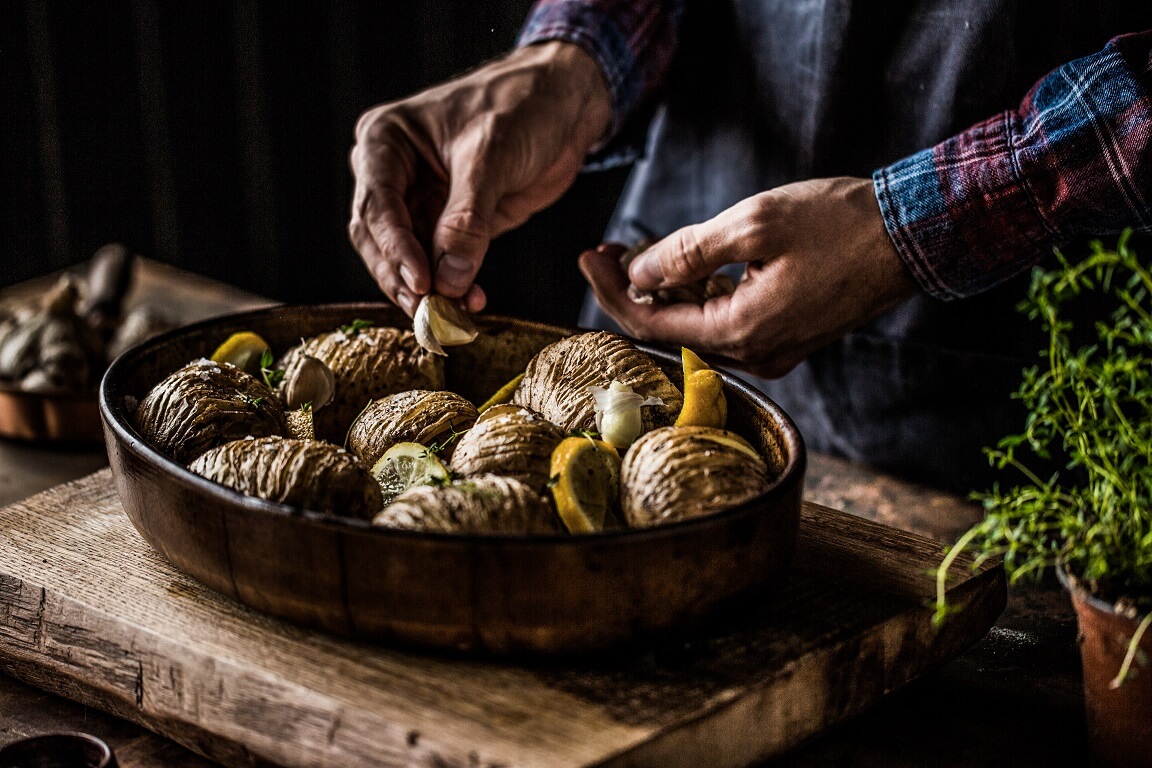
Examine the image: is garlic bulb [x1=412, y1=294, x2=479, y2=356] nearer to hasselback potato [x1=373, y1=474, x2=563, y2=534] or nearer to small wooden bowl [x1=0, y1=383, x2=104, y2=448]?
hasselback potato [x1=373, y1=474, x2=563, y2=534]

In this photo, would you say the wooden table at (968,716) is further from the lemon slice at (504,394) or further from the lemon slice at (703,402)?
the lemon slice at (504,394)

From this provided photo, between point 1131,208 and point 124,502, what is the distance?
95 centimetres

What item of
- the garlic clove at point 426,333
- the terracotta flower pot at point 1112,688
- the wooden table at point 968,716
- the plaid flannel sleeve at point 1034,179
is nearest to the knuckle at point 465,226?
the garlic clove at point 426,333

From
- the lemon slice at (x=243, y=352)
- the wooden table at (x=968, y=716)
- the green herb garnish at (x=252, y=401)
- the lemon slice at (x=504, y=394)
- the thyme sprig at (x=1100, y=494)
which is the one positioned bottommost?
the wooden table at (x=968, y=716)

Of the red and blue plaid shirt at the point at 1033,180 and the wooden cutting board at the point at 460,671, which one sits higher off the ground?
the red and blue plaid shirt at the point at 1033,180

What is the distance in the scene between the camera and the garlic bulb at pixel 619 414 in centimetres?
99

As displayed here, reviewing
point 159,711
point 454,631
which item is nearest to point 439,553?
point 454,631

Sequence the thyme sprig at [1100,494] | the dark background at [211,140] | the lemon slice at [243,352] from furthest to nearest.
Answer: the dark background at [211,140] → the lemon slice at [243,352] → the thyme sprig at [1100,494]

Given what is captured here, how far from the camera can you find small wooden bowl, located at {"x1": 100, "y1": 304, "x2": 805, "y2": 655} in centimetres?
76

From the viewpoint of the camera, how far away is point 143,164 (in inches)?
117

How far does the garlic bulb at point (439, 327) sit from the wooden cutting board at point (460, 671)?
0.33 m

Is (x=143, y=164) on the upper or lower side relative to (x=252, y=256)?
upper

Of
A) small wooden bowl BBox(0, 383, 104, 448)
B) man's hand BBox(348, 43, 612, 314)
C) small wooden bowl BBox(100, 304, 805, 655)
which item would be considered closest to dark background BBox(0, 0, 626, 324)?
man's hand BBox(348, 43, 612, 314)

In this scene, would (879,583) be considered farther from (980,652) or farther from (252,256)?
(252,256)
